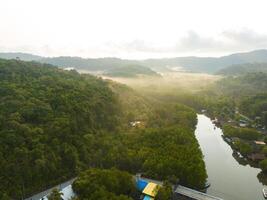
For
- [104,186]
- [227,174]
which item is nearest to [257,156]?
[227,174]

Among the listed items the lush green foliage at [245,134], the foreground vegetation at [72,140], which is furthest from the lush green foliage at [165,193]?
the lush green foliage at [245,134]

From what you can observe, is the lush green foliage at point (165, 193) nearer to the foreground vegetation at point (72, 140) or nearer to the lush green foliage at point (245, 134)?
the foreground vegetation at point (72, 140)

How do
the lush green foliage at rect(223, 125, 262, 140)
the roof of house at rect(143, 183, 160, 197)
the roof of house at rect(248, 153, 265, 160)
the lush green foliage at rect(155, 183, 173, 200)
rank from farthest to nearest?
the lush green foliage at rect(223, 125, 262, 140) → the roof of house at rect(248, 153, 265, 160) → the roof of house at rect(143, 183, 160, 197) → the lush green foliage at rect(155, 183, 173, 200)

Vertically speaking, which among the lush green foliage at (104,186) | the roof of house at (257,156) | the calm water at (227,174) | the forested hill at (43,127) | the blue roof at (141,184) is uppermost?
the forested hill at (43,127)

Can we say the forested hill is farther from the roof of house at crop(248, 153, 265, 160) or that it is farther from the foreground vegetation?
the roof of house at crop(248, 153, 265, 160)

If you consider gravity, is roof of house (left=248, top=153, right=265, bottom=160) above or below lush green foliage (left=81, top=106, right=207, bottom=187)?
below

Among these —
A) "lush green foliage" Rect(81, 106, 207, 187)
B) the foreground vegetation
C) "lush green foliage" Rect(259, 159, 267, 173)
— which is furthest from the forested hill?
"lush green foliage" Rect(259, 159, 267, 173)
